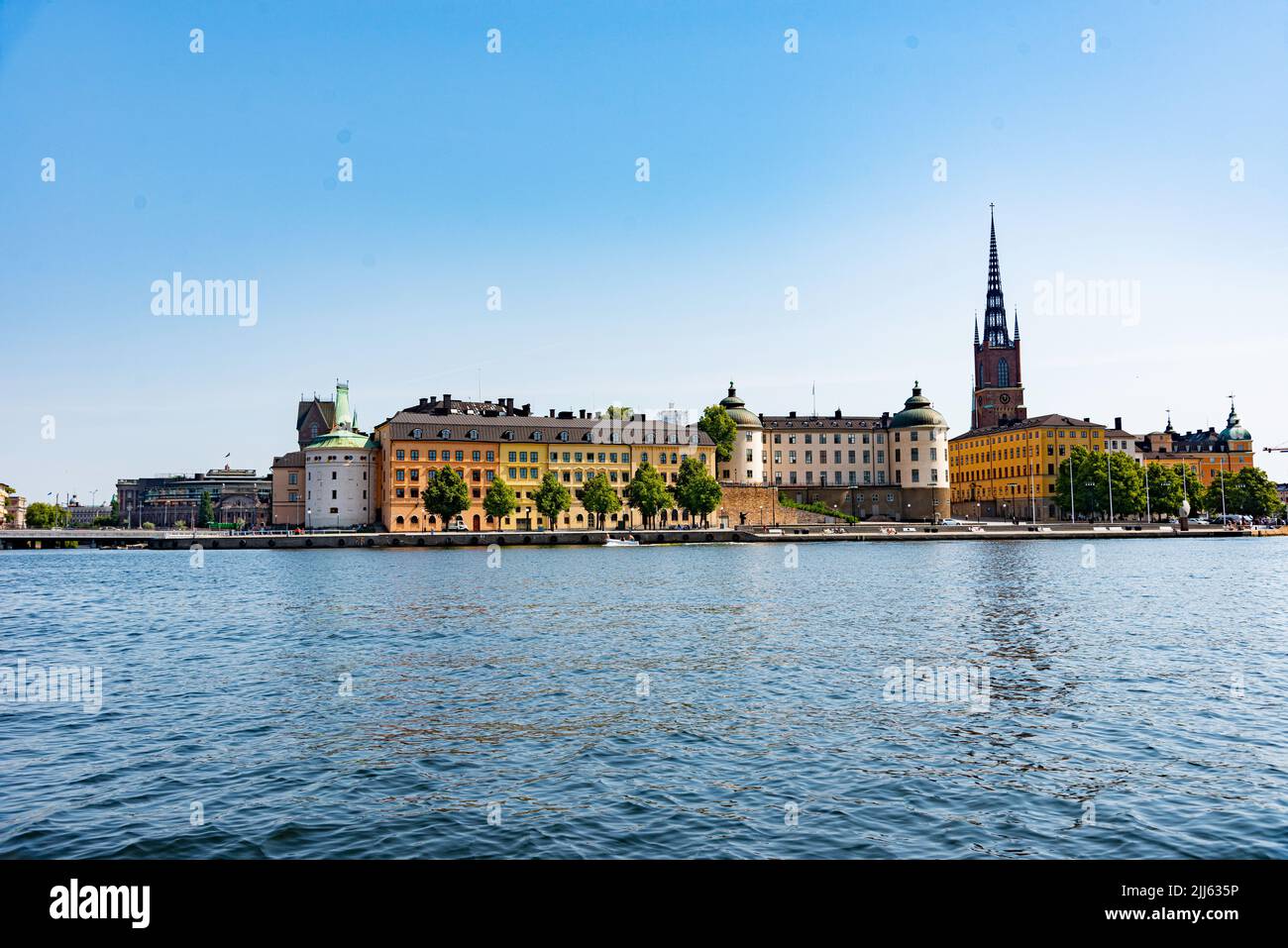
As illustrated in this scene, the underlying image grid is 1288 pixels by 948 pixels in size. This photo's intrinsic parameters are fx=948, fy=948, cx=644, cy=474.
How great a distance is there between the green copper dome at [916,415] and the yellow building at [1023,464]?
1566 centimetres

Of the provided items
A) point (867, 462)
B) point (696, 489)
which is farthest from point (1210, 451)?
point (696, 489)

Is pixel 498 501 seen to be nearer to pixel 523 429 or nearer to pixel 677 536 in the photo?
pixel 523 429

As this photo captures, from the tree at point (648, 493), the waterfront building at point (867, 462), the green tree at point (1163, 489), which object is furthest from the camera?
the waterfront building at point (867, 462)

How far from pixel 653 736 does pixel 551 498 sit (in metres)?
99.3

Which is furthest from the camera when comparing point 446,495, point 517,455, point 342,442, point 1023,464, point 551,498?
point 1023,464

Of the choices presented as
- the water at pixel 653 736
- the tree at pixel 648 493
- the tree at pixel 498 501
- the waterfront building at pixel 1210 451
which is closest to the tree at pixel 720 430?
the tree at pixel 648 493

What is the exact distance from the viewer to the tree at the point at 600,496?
118 m

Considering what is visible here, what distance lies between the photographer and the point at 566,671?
23547mm

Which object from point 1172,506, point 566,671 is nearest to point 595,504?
point 1172,506

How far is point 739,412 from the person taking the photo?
144625mm

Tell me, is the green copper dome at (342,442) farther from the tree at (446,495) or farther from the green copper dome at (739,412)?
the green copper dome at (739,412)
